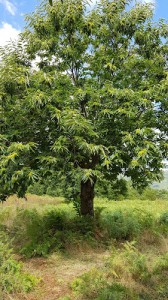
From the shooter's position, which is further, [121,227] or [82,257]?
[121,227]

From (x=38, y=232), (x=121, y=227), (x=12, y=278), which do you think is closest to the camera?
(x=12, y=278)

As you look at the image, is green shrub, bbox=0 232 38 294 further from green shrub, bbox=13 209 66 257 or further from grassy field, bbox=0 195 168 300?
green shrub, bbox=13 209 66 257

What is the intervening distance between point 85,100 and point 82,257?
476cm

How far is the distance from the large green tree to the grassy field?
1190mm

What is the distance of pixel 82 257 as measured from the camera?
887 cm

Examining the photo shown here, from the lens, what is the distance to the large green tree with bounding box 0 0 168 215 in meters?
7.82

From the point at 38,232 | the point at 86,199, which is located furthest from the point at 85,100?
the point at 38,232

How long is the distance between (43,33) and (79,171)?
5242mm

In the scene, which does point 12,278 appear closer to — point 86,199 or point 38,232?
point 38,232

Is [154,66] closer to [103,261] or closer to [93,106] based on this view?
[93,106]

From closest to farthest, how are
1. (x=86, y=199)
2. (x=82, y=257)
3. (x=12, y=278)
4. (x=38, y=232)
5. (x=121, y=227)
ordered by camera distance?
(x=12, y=278) → (x=82, y=257) → (x=38, y=232) → (x=121, y=227) → (x=86, y=199)

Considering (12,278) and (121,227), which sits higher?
(121,227)

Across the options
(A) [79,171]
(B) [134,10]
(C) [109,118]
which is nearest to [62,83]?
(C) [109,118]

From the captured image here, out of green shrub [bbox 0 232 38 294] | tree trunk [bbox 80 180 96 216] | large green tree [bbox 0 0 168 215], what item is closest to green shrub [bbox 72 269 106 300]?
green shrub [bbox 0 232 38 294]
